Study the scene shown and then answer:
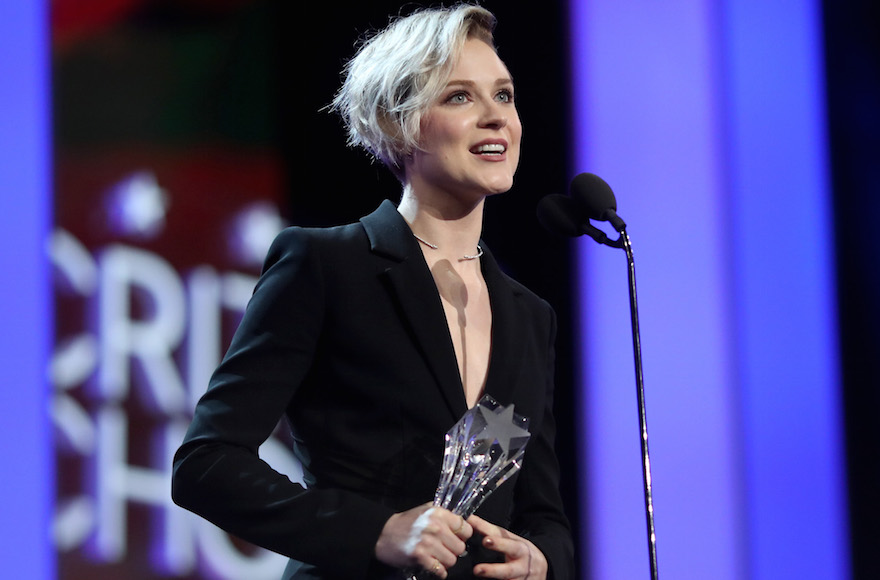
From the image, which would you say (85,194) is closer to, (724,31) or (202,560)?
(202,560)

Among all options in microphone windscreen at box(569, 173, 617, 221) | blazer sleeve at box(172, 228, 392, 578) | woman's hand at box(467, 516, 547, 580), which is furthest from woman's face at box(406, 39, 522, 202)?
woman's hand at box(467, 516, 547, 580)

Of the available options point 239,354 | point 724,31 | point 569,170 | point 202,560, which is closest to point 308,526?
point 239,354

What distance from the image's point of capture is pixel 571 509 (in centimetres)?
259

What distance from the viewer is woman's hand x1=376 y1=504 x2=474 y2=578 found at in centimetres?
116

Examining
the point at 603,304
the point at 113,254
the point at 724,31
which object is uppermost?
the point at 724,31

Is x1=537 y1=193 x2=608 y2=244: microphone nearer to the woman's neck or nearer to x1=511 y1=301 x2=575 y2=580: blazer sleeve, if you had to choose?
the woman's neck

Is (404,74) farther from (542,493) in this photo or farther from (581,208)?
(542,493)

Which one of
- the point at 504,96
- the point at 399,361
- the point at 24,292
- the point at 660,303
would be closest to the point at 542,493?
the point at 399,361

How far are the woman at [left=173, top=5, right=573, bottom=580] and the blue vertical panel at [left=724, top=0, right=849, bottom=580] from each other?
3.77 feet

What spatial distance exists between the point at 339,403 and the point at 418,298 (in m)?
0.19

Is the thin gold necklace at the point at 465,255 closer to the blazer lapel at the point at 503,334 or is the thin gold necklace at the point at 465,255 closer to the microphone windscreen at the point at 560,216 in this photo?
the blazer lapel at the point at 503,334

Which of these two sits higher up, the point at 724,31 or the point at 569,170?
the point at 724,31

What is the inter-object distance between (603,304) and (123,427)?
4.24ft

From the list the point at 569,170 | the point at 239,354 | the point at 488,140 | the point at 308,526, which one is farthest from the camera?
the point at 569,170
